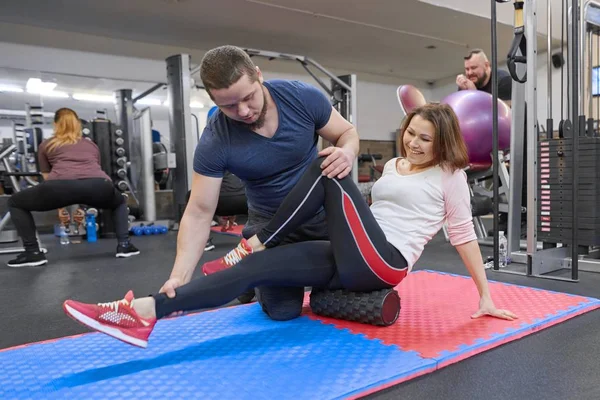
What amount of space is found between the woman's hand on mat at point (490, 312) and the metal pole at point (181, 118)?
417 cm

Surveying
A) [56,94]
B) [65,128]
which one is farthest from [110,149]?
[56,94]

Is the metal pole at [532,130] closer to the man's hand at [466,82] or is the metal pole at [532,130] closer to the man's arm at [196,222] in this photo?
the man's hand at [466,82]

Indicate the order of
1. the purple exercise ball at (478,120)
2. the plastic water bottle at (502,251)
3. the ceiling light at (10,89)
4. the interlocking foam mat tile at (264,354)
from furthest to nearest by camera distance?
the ceiling light at (10,89)
the purple exercise ball at (478,120)
the plastic water bottle at (502,251)
the interlocking foam mat tile at (264,354)

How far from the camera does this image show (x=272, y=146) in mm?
1652

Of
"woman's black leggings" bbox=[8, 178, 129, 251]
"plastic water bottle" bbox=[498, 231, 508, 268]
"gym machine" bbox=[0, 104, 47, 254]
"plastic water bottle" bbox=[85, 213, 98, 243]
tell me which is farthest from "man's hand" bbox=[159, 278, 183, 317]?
"plastic water bottle" bbox=[85, 213, 98, 243]

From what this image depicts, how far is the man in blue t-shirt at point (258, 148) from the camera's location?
4.63 feet

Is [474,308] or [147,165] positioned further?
[147,165]

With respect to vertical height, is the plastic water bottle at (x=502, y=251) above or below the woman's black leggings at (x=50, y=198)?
below

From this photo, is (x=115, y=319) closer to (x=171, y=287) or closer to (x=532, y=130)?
(x=171, y=287)

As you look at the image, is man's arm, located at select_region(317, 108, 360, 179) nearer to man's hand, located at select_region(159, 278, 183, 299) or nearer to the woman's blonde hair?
man's hand, located at select_region(159, 278, 183, 299)

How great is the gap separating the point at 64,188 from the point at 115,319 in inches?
96.9

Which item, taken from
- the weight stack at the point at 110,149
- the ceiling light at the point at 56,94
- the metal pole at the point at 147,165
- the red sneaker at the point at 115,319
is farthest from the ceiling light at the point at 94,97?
the red sneaker at the point at 115,319

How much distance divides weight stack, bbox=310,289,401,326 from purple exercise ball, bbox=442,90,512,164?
5.55 feet

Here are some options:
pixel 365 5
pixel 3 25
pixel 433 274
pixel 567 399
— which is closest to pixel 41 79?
pixel 3 25
